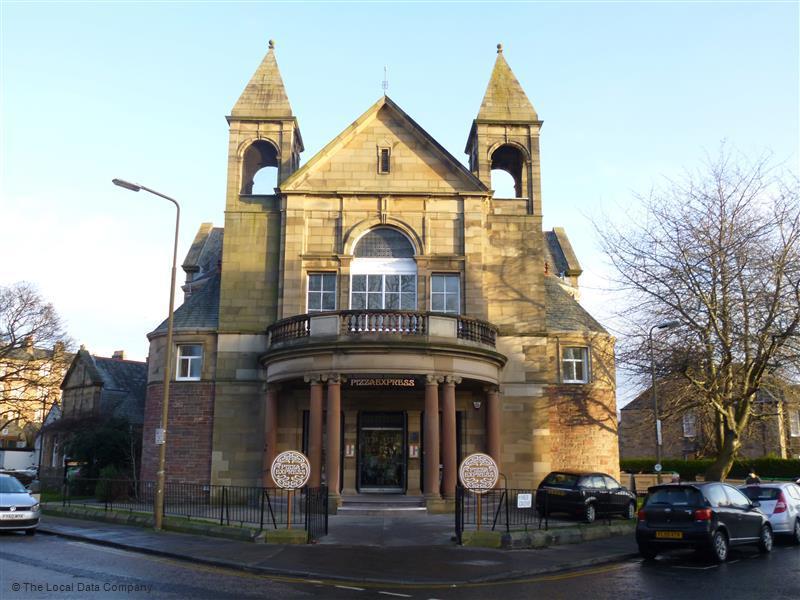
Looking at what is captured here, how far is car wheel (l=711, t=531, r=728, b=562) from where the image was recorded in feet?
46.4

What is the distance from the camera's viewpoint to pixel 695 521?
1437cm

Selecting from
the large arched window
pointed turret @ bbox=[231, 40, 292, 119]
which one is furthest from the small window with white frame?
pointed turret @ bbox=[231, 40, 292, 119]

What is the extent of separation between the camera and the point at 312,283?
2748cm

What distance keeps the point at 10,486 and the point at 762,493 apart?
768 inches

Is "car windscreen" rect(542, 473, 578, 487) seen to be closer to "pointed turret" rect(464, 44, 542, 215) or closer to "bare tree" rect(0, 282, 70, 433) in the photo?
"pointed turret" rect(464, 44, 542, 215)

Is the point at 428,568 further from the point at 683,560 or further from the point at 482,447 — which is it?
the point at 482,447

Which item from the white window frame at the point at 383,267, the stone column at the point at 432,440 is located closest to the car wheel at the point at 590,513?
the stone column at the point at 432,440

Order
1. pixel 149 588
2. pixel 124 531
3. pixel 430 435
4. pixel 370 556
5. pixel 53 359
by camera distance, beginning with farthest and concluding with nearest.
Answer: pixel 53 359 < pixel 430 435 < pixel 124 531 < pixel 370 556 < pixel 149 588

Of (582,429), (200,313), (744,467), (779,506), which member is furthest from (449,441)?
(744,467)

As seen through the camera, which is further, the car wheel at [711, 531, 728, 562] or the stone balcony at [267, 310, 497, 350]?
the stone balcony at [267, 310, 497, 350]

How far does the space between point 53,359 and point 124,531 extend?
3135 centimetres

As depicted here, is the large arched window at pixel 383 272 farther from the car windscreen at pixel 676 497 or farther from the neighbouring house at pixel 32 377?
the neighbouring house at pixel 32 377

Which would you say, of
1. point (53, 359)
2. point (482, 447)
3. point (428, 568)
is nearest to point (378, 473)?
point (482, 447)

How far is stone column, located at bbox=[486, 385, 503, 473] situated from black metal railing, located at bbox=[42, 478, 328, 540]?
22.6ft
